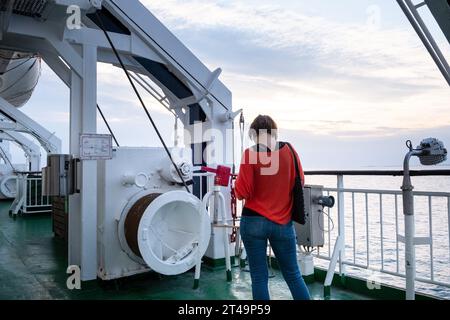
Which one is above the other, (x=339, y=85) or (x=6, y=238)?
(x=339, y=85)

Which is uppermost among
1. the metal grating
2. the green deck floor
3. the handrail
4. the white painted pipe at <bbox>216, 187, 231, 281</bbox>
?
the metal grating

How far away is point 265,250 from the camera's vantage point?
2264 mm

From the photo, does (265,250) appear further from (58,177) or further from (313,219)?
(58,177)

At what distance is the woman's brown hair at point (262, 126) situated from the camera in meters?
2.27

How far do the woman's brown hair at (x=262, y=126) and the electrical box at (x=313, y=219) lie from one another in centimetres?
121

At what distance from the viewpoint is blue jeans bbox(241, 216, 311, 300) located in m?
2.23

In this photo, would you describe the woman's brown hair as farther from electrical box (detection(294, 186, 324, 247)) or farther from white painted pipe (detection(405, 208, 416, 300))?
electrical box (detection(294, 186, 324, 247))

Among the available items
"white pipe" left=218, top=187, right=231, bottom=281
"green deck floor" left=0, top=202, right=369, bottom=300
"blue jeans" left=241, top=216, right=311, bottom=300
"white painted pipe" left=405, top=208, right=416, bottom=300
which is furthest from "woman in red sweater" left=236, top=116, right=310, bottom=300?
"white pipe" left=218, top=187, right=231, bottom=281

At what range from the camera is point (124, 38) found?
13.0 ft

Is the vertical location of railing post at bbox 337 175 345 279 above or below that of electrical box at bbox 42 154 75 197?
below

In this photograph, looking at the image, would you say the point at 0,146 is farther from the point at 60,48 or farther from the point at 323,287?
the point at 323,287

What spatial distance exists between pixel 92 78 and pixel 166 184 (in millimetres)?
1261

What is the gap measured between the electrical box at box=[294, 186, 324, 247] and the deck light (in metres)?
1.03
